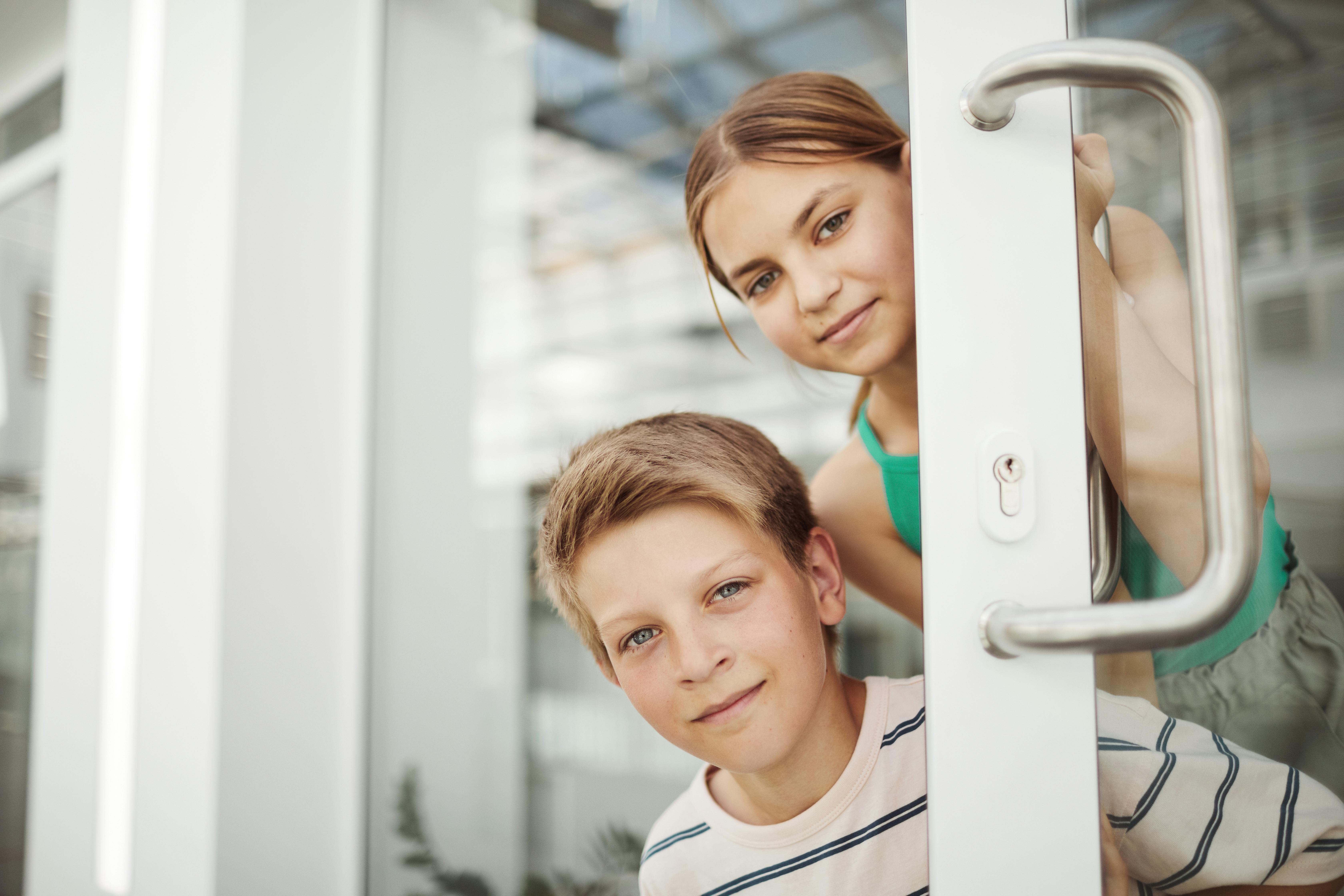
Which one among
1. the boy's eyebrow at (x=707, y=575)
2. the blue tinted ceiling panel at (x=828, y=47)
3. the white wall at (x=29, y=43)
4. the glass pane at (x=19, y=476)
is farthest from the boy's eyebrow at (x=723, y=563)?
the white wall at (x=29, y=43)

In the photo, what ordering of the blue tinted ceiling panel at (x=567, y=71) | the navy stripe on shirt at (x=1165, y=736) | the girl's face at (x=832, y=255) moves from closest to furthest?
1. the navy stripe on shirt at (x=1165, y=736)
2. the girl's face at (x=832, y=255)
3. the blue tinted ceiling panel at (x=567, y=71)

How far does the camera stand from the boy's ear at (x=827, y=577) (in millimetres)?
798

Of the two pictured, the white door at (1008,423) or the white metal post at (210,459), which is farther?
the white metal post at (210,459)

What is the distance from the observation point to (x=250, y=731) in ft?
4.39

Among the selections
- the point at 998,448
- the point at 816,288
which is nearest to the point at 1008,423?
the point at 998,448

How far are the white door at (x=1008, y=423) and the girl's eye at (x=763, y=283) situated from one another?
0.60 ft

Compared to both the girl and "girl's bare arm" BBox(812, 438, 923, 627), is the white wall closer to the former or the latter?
the girl

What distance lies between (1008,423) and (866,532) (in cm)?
23

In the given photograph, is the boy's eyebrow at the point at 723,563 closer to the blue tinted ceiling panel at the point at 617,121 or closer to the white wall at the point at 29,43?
the blue tinted ceiling panel at the point at 617,121

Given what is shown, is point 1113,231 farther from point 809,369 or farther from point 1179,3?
point 809,369

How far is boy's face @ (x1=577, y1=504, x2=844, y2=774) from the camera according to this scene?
0.76 metres

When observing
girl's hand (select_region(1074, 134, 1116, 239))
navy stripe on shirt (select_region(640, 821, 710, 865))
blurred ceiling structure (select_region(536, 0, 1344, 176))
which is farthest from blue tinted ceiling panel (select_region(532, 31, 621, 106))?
navy stripe on shirt (select_region(640, 821, 710, 865))

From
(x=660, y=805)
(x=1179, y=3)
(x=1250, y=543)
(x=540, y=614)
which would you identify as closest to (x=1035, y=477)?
(x=1250, y=543)

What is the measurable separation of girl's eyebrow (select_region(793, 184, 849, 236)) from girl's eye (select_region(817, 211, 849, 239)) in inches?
0.6
